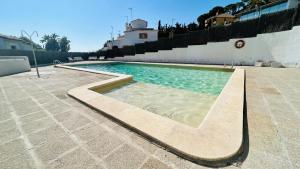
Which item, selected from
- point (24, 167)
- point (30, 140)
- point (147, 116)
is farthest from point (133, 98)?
point (24, 167)

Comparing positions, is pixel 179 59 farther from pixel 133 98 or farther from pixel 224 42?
pixel 133 98

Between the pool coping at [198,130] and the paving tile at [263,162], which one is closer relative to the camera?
the paving tile at [263,162]

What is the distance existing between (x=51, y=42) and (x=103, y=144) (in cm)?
7232

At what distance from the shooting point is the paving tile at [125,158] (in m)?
1.47

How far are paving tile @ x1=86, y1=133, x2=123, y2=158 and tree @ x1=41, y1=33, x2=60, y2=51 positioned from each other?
6986 centimetres

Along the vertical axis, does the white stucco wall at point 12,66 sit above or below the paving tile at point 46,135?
above

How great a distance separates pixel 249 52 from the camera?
10.6m

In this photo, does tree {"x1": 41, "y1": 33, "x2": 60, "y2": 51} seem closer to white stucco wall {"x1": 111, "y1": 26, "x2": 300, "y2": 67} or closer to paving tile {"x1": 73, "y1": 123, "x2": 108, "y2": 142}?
white stucco wall {"x1": 111, "y1": 26, "x2": 300, "y2": 67}

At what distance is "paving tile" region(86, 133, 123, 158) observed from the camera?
5.55ft

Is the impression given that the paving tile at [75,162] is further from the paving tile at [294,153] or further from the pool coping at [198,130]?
the paving tile at [294,153]

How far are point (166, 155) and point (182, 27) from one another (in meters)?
27.0

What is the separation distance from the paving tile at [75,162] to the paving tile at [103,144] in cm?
11

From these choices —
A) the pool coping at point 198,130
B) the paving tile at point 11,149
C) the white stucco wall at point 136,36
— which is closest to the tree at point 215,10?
the white stucco wall at point 136,36

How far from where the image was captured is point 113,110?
2.74 metres
